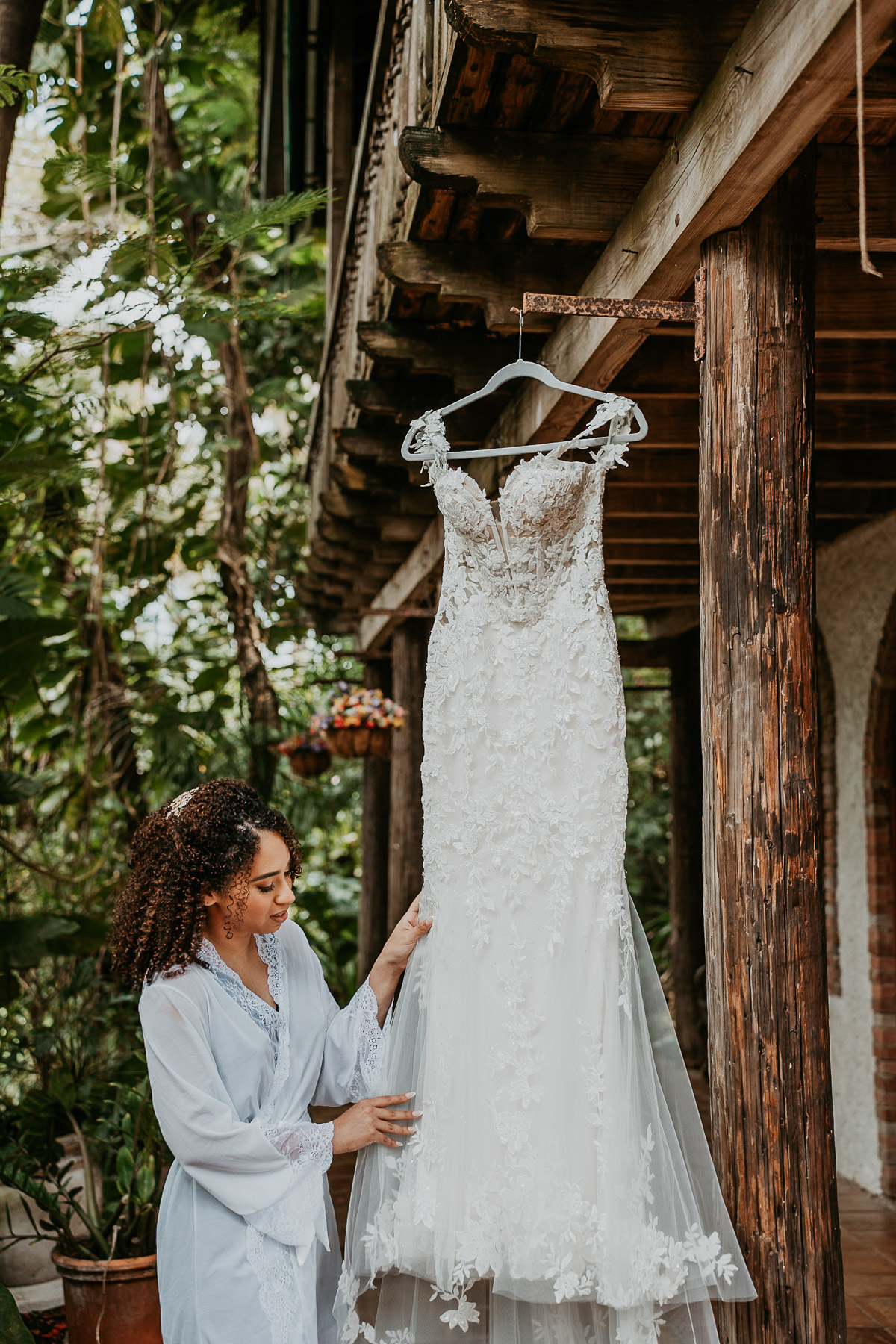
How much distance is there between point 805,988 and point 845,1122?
4131 mm

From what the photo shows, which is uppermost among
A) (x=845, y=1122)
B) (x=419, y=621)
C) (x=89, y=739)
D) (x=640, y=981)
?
(x=419, y=621)

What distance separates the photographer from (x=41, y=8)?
435 centimetres

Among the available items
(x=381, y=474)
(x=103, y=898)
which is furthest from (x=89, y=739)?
(x=381, y=474)

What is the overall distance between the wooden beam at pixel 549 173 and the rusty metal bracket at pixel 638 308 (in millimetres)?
450

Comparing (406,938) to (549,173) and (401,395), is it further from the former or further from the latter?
(401,395)

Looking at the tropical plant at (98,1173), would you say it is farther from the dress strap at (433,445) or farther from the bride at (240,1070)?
the dress strap at (433,445)

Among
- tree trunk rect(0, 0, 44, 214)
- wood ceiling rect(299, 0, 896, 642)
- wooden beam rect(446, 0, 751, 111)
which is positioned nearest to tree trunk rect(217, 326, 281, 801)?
wood ceiling rect(299, 0, 896, 642)

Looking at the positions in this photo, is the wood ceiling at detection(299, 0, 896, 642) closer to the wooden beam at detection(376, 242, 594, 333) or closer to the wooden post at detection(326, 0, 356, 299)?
the wooden beam at detection(376, 242, 594, 333)

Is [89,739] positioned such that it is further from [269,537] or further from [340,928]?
[340,928]

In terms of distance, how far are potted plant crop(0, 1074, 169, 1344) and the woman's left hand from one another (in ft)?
5.22

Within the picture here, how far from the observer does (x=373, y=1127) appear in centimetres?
246

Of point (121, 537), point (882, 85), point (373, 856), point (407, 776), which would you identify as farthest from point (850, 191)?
point (373, 856)

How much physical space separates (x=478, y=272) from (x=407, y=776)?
393 centimetres

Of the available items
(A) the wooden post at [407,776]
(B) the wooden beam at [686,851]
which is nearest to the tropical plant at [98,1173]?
(A) the wooden post at [407,776]
